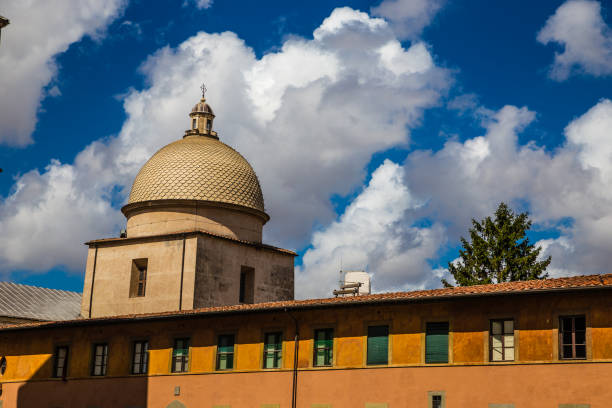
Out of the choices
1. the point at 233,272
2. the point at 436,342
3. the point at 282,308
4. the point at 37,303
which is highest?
the point at 233,272

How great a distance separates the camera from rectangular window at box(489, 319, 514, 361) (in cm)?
2744

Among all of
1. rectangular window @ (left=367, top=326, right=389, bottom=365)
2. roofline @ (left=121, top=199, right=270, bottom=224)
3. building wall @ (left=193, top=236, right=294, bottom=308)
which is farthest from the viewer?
roofline @ (left=121, top=199, right=270, bottom=224)

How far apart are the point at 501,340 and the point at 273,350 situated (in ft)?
28.9

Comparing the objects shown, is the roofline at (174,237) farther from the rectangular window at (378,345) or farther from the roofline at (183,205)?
the rectangular window at (378,345)

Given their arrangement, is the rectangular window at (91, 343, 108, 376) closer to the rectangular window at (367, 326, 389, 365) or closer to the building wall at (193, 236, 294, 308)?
the building wall at (193, 236, 294, 308)

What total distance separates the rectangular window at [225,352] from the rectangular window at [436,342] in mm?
8236

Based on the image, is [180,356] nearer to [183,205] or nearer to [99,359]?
[99,359]

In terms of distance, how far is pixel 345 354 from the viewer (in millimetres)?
30688

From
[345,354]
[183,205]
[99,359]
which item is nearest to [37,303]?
[183,205]

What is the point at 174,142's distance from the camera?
48.6m

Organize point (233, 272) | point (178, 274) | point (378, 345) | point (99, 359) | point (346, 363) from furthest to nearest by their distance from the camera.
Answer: point (233, 272) → point (178, 274) → point (99, 359) → point (346, 363) → point (378, 345)

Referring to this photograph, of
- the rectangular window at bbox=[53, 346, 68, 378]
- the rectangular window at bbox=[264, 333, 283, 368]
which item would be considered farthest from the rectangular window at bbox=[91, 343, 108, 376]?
the rectangular window at bbox=[264, 333, 283, 368]

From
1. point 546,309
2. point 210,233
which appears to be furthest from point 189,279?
point 546,309

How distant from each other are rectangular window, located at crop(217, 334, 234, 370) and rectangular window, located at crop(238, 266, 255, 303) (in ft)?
37.0
